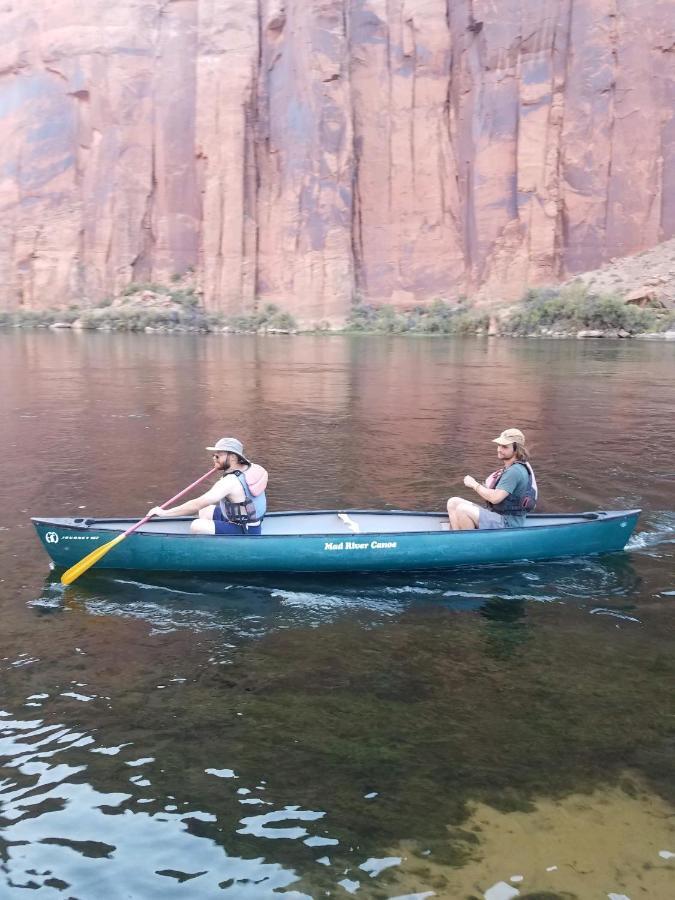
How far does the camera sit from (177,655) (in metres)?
5.73

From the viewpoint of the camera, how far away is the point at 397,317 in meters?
53.3

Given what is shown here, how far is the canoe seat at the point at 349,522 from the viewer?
7.89 meters

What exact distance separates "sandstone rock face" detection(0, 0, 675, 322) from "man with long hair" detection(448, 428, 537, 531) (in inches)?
1880

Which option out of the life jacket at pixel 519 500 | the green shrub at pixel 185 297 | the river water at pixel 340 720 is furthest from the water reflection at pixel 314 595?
the green shrub at pixel 185 297

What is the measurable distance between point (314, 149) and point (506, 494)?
5463 cm

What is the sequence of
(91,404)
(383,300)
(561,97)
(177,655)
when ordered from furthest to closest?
(383,300) → (561,97) → (91,404) → (177,655)

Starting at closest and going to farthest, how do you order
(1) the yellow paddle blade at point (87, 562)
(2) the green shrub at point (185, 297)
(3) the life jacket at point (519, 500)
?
(1) the yellow paddle blade at point (87, 562) < (3) the life jacket at point (519, 500) < (2) the green shrub at point (185, 297)

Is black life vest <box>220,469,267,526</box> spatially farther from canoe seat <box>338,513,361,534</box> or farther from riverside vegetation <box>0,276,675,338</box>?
riverside vegetation <box>0,276,675,338</box>

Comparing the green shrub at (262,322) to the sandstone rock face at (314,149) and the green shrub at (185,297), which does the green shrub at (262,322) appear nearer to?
the sandstone rock face at (314,149)

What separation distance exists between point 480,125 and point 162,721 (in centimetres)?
5824

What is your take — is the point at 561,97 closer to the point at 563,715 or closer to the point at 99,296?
the point at 99,296

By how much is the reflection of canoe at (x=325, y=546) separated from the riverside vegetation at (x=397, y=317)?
37.5 m

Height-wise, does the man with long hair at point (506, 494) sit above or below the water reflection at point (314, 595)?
above

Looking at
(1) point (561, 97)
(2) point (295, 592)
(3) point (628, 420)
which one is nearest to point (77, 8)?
(1) point (561, 97)
